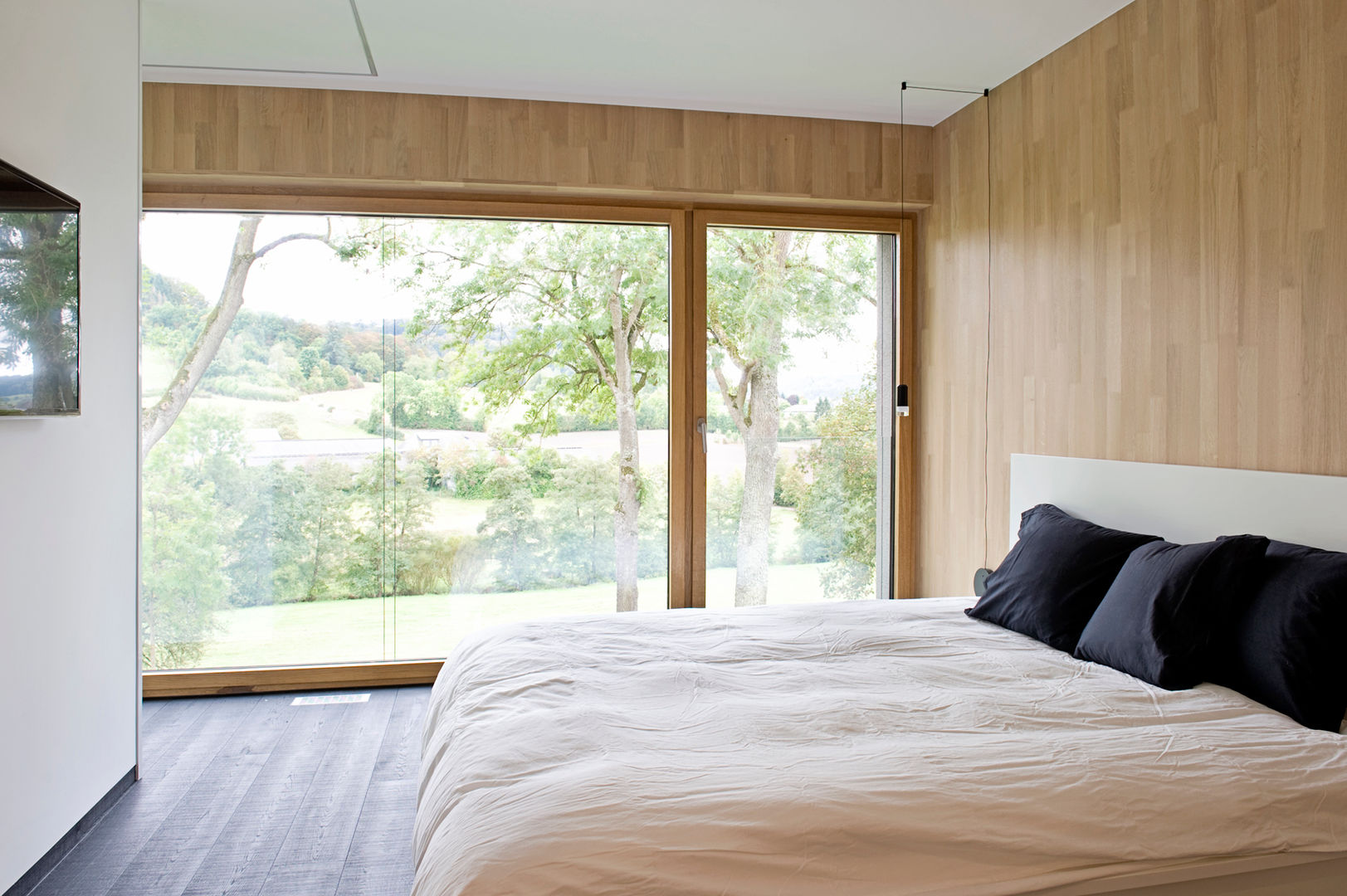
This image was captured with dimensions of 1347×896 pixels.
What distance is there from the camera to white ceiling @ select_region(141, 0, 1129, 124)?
2.97 m

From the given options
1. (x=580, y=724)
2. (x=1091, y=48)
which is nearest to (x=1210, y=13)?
(x=1091, y=48)

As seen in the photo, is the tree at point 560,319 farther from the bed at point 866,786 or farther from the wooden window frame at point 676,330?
the bed at point 866,786

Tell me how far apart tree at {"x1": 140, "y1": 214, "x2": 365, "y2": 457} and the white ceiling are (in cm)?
67

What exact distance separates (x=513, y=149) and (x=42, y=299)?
2.07m

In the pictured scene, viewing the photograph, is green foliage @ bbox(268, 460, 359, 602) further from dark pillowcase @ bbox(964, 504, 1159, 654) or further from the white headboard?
the white headboard

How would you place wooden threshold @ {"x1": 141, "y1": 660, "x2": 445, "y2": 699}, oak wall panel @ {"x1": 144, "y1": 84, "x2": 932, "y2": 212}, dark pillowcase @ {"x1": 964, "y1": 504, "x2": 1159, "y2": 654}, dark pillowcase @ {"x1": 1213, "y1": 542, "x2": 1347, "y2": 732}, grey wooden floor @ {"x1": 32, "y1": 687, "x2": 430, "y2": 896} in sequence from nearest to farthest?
dark pillowcase @ {"x1": 1213, "y1": 542, "x2": 1347, "y2": 732} → grey wooden floor @ {"x1": 32, "y1": 687, "x2": 430, "y2": 896} → dark pillowcase @ {"x1": 964, "y1": 504, "x2": 1159, "y2": 654} → oak wall panel @ {"x1": 144, "y1": 84, "x2": 932, "y2": 212} → wooden threshold @ {"x1": 141, "y1": 660, "x2": 445, "y2": 699}

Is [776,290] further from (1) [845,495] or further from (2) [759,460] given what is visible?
(1) [845,495]

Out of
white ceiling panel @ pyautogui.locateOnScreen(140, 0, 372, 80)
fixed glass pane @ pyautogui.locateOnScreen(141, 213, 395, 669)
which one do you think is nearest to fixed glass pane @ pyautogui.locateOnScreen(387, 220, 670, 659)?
fixed glass pane @ pyautogui.locateOnScreen(141, 213, 395, 669)

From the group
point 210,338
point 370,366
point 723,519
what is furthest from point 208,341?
point 723,519

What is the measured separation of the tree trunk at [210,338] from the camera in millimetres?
3676

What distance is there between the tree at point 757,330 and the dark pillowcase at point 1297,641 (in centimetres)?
228

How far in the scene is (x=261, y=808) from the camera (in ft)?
8.55

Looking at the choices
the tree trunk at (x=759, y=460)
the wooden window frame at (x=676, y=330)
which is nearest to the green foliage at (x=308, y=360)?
the wooden window frame at (x=676, y=330)

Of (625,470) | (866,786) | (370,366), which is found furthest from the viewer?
(625,470)
